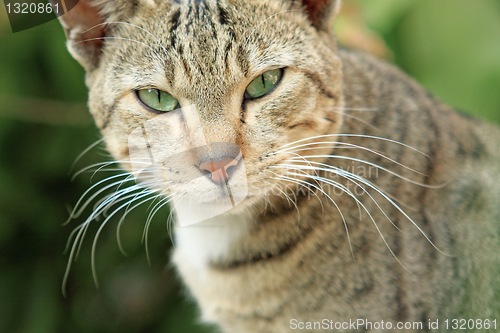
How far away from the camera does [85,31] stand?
1045mm

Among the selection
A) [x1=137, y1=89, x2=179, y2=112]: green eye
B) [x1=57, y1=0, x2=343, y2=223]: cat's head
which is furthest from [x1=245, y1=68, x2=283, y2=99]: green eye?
[x1=137, y1=89, x2=179, y2=112]: green eye

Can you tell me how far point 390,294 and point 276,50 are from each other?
773 mm

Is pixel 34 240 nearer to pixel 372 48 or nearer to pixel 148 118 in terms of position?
pixel 148 118

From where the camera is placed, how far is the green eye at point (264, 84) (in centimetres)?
101

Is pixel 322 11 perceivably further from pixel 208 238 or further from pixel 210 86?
pixel 208 238

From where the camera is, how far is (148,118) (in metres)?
1.02

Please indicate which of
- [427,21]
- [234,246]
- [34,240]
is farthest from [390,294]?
[34,240]

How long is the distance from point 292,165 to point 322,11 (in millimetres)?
466

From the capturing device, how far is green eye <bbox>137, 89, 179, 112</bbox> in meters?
1.00

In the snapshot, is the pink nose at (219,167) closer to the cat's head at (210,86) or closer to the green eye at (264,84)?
the cat's head at (210,86)

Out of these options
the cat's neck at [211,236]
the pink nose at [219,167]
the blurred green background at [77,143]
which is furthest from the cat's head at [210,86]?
the blurred green background at [77,143]

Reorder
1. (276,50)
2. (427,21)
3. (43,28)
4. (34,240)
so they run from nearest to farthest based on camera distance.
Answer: (276,50) < (43,28) < (34,240) < (427,21)

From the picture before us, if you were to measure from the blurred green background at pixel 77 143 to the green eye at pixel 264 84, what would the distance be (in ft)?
2.95

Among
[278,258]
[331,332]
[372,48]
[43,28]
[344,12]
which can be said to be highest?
[43,28]
